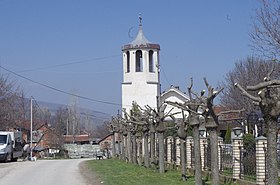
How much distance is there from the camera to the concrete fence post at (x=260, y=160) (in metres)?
17.1

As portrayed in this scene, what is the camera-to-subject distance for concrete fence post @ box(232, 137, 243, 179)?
1950 cm

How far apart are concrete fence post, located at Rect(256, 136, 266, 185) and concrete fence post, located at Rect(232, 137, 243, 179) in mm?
2104

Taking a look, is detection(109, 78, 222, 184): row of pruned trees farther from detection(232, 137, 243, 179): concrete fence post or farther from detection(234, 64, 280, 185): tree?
detection(234, 64, 280, 185): tree

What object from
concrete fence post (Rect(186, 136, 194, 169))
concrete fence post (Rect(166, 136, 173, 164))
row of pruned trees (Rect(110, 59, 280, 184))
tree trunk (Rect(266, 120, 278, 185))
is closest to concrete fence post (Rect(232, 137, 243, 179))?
row of pruned trees (Rect(110, 59, 280, 184))

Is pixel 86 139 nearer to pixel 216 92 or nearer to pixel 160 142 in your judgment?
pixel 160 142

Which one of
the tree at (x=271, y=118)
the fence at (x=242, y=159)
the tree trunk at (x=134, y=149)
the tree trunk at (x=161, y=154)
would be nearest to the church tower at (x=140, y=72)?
the tree trunk at (x=134, y=149)

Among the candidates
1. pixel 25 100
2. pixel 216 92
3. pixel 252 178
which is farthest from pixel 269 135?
pixel 25 100

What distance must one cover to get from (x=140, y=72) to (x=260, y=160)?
4293 cm

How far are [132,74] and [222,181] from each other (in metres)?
40.7

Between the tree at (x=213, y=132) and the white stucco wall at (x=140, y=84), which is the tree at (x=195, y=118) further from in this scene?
the white stucco wall at (x=140, y=84)

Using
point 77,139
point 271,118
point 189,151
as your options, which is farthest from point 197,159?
point 77,139

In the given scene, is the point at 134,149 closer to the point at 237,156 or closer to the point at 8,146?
the point at 8,146

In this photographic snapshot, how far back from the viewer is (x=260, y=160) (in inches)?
685

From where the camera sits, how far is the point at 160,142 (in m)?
27.7
